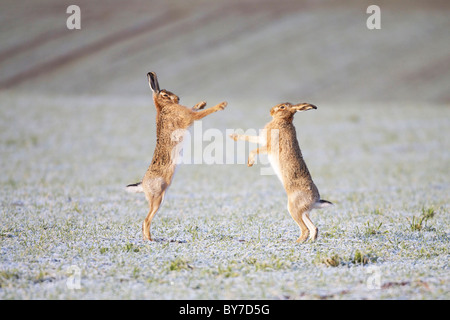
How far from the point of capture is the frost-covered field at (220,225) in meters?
6.81

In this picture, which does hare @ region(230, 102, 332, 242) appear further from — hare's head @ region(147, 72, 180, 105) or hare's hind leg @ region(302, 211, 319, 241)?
hare's head @ region(147, 72, 180, 105)

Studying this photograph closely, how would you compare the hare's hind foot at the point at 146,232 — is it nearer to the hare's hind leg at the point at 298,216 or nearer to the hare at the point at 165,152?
the hare at the point at 165,152

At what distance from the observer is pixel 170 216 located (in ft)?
37.4

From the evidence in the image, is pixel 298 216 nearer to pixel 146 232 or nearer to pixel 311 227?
pixel 311 227

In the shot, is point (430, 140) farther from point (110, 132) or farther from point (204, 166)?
point (110, 132)

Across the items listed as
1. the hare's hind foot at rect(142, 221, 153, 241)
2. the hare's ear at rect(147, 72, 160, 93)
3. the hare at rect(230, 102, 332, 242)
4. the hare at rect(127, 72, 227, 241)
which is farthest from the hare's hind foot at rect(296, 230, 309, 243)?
the hare's ear at rect(147, 72, 160, 93)

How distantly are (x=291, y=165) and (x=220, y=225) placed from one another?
8.07ft

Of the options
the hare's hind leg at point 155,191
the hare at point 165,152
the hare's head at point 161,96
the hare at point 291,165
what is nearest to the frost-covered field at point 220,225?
the hare at point 291,165

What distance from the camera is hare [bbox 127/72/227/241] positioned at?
8.21 metres

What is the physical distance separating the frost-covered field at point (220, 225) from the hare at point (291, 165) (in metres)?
0.53

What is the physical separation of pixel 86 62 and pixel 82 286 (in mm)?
31977

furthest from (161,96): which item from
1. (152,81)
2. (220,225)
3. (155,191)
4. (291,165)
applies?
(220,225)

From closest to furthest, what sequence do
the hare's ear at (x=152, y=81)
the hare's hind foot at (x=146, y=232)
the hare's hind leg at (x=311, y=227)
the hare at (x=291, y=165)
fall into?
the hare at (x=291, y=165), the hare's hind leg at (x=311, y=227), the hare's hind foot at (x=146, y=232), the hare's ear at (x=152, y=81)

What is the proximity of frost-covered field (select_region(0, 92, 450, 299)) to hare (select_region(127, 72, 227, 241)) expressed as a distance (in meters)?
0.82
